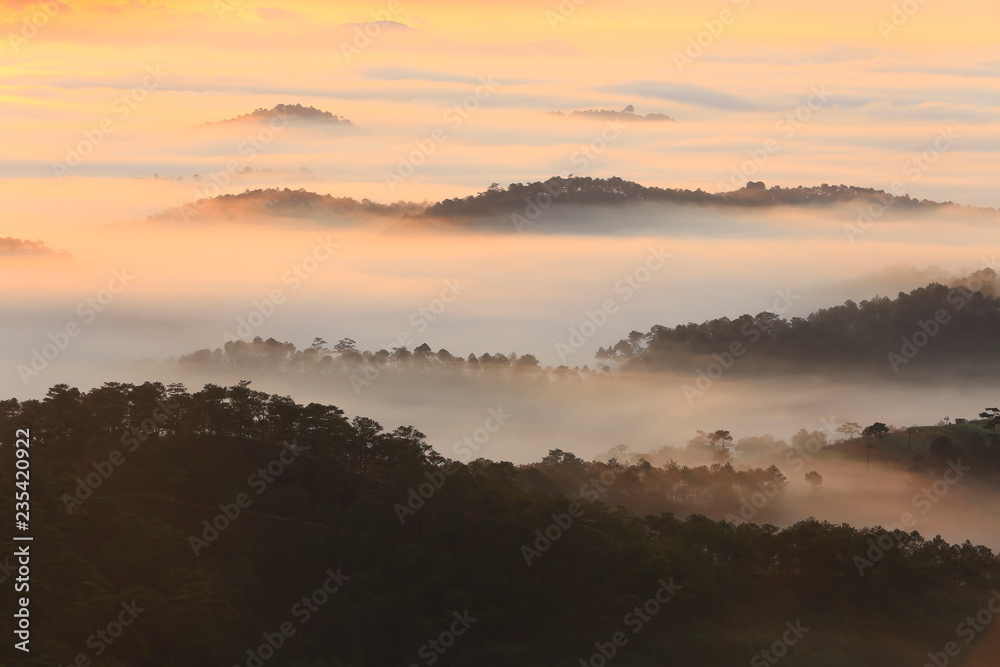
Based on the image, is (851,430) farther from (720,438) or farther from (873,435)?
(720,438)


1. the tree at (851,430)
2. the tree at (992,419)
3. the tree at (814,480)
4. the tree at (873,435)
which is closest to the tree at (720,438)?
the tree at (814,480)

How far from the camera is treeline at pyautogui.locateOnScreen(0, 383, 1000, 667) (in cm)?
5900

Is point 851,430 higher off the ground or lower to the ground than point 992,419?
higher

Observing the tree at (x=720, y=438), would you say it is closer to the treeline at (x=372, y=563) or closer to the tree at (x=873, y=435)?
the tree at (x=873, y=435)

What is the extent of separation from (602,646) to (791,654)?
10.5 m

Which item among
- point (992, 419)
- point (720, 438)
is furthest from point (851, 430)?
point (720, 438)

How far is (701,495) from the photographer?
5098 inches

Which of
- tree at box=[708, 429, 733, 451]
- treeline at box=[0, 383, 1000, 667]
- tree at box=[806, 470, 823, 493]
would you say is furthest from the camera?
tree at box=[708, 429, 733, 451]

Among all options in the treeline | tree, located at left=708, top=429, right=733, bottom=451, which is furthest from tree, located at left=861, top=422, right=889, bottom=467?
the treeline

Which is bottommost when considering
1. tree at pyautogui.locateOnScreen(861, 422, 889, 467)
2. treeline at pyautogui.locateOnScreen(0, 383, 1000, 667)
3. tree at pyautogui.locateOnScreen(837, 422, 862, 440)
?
treeline at pyautogui.locateOnScreen(0, 383, 1000, 667)

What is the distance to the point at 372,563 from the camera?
222 feet

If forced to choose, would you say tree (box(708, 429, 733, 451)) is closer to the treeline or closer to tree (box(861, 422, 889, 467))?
tree (box(861, 422, 889, 467))

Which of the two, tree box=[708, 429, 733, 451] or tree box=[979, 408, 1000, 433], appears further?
tree box=[708, 429, 733, 451]

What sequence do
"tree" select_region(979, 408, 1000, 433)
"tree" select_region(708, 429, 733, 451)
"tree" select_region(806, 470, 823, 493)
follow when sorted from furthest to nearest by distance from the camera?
"tree" select_region(708, 429, 733, 451)
"tree" select_region(979, 408, 1000, 433)
"tree" select_region(806, 470, 823, 493)
